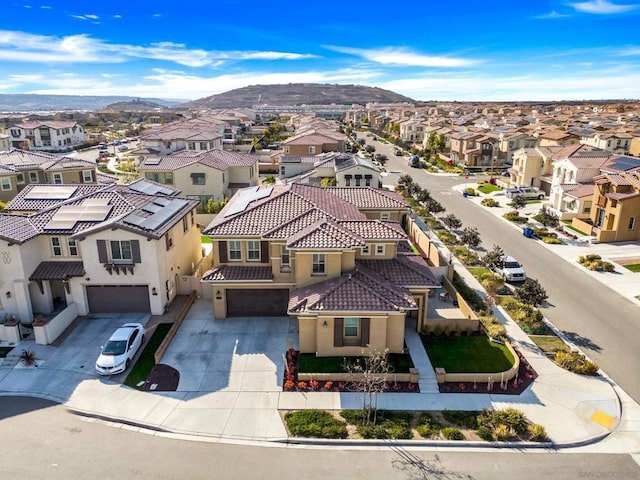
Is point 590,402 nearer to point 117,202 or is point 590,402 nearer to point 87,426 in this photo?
point 87,426

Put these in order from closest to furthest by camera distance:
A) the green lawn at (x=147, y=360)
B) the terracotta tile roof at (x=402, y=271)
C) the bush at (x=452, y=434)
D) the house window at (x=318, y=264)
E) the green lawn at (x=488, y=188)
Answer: the bush at (x=452, y=434), the green lawn at (x=147, y=360), the house window at (x=318, y=264), the terracotta tile roof at (x=402, y=271), the green lawn at (x=488, y=188)

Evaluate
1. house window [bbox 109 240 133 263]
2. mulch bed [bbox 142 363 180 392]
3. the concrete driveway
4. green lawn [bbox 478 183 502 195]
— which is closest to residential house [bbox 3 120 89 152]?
green lawn [bbox 478 183 502 195]

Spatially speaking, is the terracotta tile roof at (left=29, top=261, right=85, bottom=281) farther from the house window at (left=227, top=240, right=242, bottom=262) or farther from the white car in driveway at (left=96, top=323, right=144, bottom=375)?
the house window at (left=227, top=240, right=242, bottom=262)

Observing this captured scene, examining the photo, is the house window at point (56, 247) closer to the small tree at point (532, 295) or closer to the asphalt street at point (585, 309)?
the small tree at point (532, 295)

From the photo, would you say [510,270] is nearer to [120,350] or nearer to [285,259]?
[285,259]

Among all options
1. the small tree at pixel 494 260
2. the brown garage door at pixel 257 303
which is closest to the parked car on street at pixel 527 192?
the small tree at pixel 494 260

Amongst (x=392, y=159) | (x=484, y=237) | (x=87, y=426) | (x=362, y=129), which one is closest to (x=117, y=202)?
(x=87, y=426)
